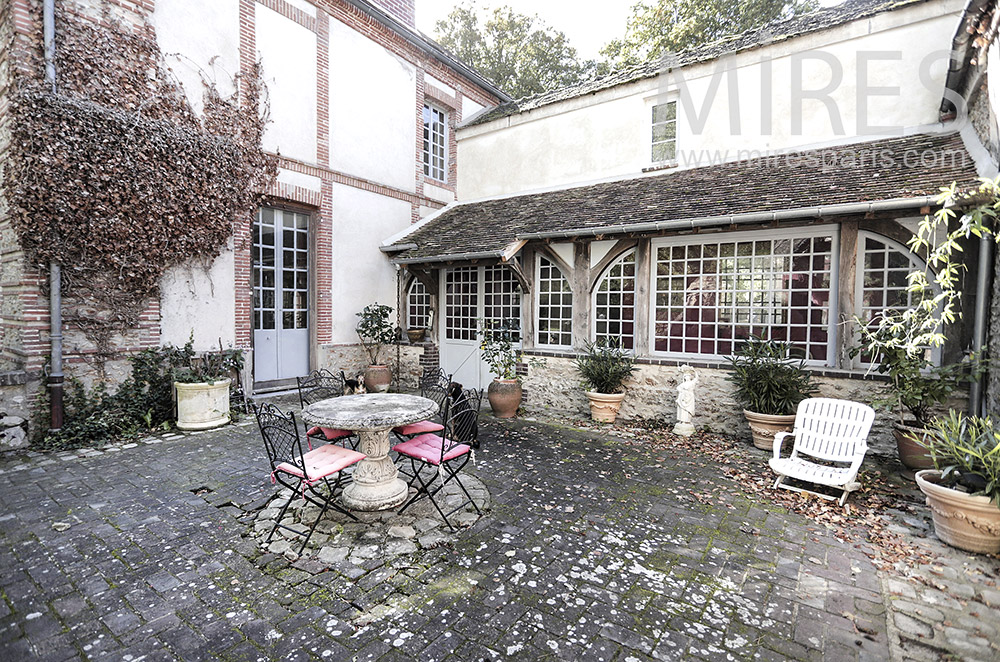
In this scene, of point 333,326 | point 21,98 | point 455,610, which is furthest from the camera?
point 333,326

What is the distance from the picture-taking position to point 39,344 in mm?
5914

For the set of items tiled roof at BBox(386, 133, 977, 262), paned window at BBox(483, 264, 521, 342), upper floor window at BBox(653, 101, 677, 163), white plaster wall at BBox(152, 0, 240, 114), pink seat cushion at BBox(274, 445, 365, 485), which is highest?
white plaster wall at BBox(152, 0, 240, 114)

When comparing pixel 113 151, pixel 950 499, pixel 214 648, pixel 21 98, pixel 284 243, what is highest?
pixel 21 98

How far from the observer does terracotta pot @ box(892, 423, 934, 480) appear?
16.1ft

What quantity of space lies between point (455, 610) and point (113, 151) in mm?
7214

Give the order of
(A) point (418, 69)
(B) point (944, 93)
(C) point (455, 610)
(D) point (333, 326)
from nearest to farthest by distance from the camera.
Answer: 1. (C) point (455, 610)
2. (B) point (944, 93)
3. (D) point (333, 326)
4. (A) point (418, 69)

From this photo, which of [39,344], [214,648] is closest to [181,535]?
[214,648]

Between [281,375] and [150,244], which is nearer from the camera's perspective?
[150,244]

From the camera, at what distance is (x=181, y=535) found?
363 cm

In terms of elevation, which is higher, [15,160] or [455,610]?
[15,160]

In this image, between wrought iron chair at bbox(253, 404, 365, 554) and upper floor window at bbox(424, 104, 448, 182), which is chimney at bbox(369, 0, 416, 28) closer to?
upper floor window at bbox(424, 104, 448, 182)

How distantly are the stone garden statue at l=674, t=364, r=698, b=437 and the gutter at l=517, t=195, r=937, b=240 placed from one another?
2083 millimetres

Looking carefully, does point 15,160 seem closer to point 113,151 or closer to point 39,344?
point 113,151

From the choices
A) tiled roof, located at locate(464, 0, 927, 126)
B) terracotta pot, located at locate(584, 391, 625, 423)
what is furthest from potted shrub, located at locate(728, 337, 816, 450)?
tiled roof, located at locate(464, 0, 927, 126)
